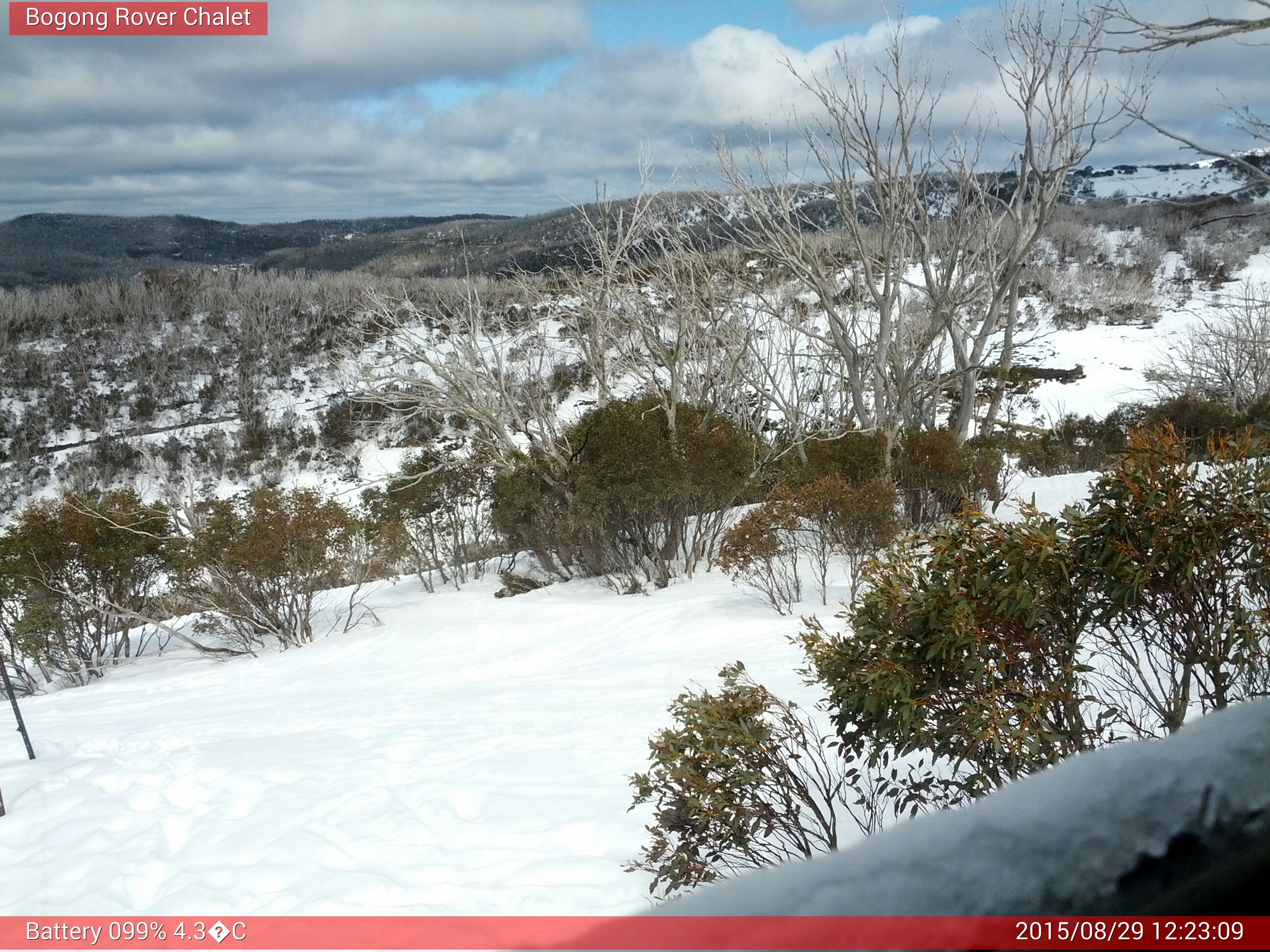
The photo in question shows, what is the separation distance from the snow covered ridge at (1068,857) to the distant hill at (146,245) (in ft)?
205

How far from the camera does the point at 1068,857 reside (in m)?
0.53

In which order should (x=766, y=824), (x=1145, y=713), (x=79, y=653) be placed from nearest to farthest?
(x=766, y=824) → (x=1145, y=713) → (x=79, y=653)

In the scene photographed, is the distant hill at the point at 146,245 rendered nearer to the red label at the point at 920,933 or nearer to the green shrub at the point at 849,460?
the green shrub at the point at 849,460

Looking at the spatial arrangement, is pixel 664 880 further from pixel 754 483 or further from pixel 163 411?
pixel 163 411

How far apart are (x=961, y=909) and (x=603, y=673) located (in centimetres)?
686

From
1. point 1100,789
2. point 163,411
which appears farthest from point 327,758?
point 163,411

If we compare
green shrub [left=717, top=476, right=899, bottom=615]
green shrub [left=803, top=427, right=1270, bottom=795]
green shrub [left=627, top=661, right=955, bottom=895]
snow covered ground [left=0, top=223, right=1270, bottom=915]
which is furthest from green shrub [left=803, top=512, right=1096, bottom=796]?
green shrub [left=717, top=476, right=899, bottom=615]

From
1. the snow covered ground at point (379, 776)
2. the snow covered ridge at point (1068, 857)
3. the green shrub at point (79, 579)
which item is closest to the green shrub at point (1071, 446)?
the snow covered ground at point (379, 776)

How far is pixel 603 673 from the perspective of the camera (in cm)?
716

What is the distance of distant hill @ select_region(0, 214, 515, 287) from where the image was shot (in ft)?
188

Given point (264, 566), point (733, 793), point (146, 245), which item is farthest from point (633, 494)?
point (146, 245)

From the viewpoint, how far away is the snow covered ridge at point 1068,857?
48 cm

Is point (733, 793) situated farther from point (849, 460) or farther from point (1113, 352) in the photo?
point (1113, 352)

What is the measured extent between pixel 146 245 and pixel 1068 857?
253 ft
